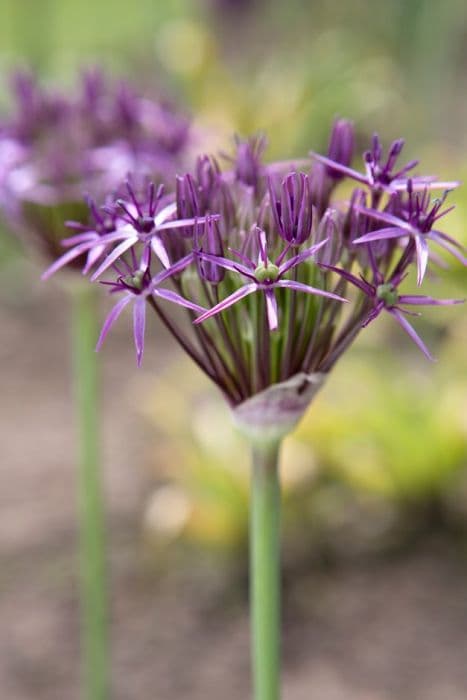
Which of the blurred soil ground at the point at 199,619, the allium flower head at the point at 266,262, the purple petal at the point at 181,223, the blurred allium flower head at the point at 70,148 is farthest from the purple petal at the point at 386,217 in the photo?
the blurred soil ground at the point at 199,619

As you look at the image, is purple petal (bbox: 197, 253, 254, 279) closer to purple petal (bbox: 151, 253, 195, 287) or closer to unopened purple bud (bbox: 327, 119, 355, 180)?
purple petal (bbox: 151, 253, 195, 287)

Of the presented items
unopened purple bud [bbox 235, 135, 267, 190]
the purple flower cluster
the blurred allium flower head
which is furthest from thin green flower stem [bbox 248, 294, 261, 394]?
the blurred allium flower head

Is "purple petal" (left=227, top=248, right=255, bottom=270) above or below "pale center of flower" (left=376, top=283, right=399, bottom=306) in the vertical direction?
above

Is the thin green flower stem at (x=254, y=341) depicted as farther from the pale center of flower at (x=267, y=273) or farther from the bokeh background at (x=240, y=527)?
the bokeh background at (x=240, y=527)

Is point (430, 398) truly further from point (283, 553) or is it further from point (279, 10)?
point (279, 10)

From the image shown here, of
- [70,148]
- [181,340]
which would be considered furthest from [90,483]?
[181,340]
